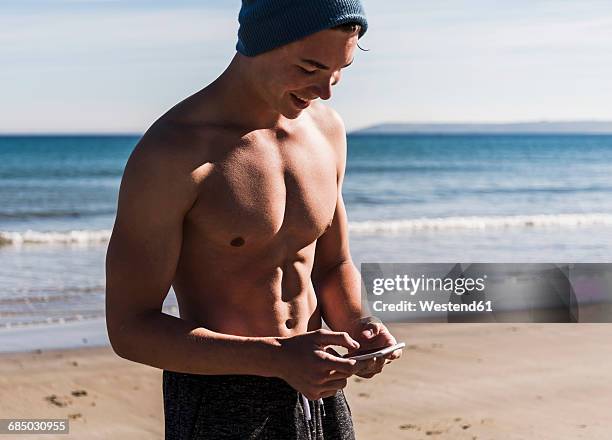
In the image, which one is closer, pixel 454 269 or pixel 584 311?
pixel 584 311

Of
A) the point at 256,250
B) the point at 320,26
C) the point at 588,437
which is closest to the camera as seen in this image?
the point at 320,26

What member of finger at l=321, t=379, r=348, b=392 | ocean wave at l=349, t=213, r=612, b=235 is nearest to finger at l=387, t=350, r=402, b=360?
finger at l=321, t=379, r=348, b=392

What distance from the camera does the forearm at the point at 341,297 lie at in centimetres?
256

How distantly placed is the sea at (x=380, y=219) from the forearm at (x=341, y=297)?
6.74 meters

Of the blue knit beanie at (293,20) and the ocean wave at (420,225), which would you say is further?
the ocean wave at (420,225)

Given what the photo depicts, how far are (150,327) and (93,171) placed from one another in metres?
40.3

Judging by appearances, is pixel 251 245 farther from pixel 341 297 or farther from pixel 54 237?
pixel 54 237

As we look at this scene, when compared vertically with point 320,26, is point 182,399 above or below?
below

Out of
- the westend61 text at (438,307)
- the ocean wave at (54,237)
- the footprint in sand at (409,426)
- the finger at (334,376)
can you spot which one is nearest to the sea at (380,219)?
the ocean wave at (54,237)

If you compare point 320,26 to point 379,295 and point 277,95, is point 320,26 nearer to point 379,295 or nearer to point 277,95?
point 277,95

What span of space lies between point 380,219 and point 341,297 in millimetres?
20258

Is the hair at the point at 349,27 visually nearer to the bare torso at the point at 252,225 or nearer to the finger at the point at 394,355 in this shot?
the bare torso at the point at 252,225

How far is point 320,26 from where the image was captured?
2164mm

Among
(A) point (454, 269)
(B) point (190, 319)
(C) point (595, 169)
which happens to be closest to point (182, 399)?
(B) point (190, 319)
